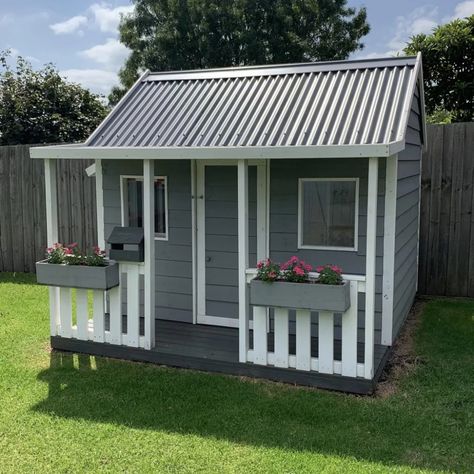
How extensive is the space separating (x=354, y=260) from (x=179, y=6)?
64.3ft

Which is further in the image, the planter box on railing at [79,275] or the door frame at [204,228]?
the door frame at [204,228]

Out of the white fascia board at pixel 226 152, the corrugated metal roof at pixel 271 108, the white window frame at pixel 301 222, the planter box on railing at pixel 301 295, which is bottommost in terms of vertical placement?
the planter box on railing at pixel 301 295

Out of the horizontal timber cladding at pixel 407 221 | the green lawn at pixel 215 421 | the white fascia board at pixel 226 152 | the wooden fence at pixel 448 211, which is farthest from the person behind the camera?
the wooden fence at pixel 448 211

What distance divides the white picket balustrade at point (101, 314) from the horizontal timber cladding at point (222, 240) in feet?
3.04

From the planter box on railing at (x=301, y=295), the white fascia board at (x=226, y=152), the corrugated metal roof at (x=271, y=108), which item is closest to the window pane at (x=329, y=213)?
the corrugated metal roof at (x=271, y=108)

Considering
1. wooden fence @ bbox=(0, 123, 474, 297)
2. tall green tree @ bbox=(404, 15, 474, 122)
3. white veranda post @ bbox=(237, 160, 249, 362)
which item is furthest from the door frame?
tall green tree @ bbox=(404, 15, 474, 122)

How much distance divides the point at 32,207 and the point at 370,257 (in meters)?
6.18

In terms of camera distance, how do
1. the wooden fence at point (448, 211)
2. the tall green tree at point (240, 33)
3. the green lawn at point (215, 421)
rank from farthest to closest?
the tall green tree at point (240, 33) < the wooden fence at point (448, 211) < the green lawn at point (215, 421)

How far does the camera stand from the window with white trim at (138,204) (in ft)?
18.8

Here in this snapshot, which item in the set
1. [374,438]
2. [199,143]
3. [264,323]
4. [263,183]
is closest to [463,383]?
[374,438]

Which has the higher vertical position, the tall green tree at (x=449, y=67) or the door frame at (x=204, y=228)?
the tall green tree at (x=449, y=67)

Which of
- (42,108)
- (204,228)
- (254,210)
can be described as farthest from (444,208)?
(42,108)

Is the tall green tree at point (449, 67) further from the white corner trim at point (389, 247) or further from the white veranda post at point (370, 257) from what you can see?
the white veranda post at point (370, 257)

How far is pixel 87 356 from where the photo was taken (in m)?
5.15
